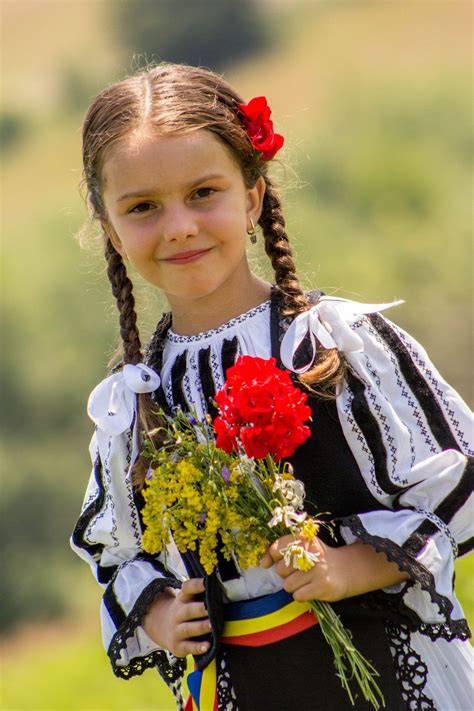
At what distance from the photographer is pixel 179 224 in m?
2.16

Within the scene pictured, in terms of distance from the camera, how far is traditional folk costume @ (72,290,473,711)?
205 cm

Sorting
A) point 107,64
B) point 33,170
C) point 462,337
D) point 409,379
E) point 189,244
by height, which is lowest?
point 409,379

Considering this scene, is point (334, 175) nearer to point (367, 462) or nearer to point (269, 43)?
point (269, 43)

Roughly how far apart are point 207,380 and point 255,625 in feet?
1.65

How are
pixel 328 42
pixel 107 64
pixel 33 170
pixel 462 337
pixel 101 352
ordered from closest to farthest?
pixel 462 337, pixel 101 352, pixel 33 170, pixel 328 42, pixel 107 64

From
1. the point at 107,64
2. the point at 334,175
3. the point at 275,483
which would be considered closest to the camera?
the point at 275,483

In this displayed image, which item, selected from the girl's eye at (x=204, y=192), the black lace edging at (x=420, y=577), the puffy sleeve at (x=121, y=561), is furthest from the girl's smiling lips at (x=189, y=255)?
the black lace edging at (x=420, y=577)

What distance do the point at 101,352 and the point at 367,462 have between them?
28.2 feet

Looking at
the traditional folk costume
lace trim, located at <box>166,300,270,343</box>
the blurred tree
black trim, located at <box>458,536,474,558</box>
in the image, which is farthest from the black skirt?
the blurred tree

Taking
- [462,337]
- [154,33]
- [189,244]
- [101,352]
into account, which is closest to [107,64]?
[154,33]

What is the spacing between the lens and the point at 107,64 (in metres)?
15.7

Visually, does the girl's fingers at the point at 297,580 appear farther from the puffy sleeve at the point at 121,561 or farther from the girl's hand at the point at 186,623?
the puffy sleeve at the point at 121,561

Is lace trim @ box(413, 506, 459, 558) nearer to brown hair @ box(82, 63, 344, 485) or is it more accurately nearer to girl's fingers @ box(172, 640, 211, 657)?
brown hair @ box(82, 63, 344, 485)

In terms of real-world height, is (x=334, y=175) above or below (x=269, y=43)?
below
